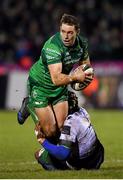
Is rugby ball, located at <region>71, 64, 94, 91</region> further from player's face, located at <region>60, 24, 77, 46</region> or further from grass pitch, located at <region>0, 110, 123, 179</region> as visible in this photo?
grass pitch, located at <region>0, 110, 123, 179</region>

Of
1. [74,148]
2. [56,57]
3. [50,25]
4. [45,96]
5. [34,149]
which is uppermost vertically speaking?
[56,57]

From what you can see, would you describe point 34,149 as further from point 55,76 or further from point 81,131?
point 55,76

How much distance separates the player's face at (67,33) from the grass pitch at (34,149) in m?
1.79

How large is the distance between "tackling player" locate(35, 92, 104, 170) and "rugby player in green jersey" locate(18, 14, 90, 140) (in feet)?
1.28

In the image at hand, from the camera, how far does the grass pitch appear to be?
10609mm

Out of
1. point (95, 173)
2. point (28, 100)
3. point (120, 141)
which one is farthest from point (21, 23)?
point (95, 173)

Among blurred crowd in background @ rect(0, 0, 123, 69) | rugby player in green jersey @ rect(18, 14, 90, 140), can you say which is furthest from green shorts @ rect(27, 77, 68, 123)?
blurred crowd in background @ rect(0, 0, 123, 69)

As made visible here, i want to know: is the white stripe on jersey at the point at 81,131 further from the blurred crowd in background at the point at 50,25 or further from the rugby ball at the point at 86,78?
the blurred crowd in background at the point at 50,25

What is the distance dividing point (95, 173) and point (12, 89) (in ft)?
42.1

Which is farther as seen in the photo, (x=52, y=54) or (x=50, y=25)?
(x=50, y=25)

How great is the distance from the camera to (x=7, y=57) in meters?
25.6

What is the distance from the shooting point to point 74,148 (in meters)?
11.1

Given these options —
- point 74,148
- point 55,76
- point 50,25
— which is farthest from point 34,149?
point 50,25

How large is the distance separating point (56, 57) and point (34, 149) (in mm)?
3917
